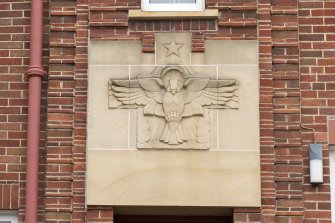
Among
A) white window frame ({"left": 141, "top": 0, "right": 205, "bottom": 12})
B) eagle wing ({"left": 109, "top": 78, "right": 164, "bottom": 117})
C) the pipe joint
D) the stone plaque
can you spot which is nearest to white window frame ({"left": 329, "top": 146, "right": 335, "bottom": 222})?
the stone plaque

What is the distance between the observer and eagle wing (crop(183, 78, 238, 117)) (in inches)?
408

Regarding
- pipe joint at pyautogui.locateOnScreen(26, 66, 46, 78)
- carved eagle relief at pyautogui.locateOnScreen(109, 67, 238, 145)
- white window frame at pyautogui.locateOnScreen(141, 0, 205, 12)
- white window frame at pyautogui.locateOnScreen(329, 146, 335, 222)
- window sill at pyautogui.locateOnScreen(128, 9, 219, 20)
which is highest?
white window frame at pyautogui.locateOnScreen(141, 0, 205, 12)

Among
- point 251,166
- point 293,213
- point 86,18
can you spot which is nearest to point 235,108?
point 251,166

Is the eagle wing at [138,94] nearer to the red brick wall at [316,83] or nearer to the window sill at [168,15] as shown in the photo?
the window sill at [168,15]

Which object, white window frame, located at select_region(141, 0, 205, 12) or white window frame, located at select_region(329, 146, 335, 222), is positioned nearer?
white window frame, located at select_region(329, 146, 335, 222)

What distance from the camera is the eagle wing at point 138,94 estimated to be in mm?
10367

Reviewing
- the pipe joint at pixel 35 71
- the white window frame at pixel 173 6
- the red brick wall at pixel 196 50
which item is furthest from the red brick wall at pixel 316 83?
the pipe joint at pixel 35 71

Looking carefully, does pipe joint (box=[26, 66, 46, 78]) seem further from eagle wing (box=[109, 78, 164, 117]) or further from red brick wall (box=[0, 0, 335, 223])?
eagle wing (box=[109, 78, 164, 117])

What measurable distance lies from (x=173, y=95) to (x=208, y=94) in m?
0.40

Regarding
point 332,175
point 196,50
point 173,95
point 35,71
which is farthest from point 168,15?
point 332,175

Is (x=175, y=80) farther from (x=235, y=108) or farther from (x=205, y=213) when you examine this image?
(x=205, y=213)

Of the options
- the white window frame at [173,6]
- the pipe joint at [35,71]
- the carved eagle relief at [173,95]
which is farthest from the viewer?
the white window frame at [173,6]

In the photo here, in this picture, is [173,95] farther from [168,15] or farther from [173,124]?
[168,15]

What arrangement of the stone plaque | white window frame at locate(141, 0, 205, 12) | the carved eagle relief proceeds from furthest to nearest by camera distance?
white window frame at locate(141, 0, 205, 12), the carved eagle relief, the stone plaque
